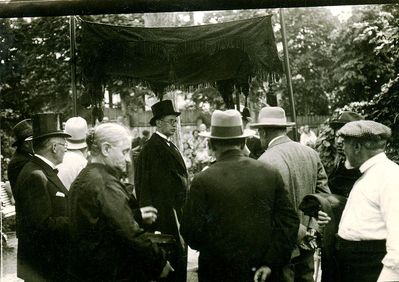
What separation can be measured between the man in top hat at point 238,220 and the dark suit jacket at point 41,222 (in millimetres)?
920

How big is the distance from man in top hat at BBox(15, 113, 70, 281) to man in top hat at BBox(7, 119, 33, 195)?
14.9 inches

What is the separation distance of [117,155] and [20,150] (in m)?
1.43

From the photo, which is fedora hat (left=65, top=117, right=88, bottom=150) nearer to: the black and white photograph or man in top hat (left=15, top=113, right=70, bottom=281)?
the black and white photograph

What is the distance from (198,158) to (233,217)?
7839 mm

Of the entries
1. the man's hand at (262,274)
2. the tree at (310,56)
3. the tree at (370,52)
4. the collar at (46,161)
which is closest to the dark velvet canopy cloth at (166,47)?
the collar at (46,161)

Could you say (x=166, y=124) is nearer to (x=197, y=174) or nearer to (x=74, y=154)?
(x=74, y=154)

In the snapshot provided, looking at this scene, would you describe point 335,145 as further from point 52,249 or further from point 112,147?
point 52,249

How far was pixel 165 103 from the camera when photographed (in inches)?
190

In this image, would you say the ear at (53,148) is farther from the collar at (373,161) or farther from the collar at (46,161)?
the collar at (373,161)

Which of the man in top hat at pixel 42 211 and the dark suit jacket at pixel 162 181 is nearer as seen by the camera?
the man in top hat at pixel 42 211

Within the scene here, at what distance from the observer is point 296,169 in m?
3.37

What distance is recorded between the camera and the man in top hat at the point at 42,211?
294 centimetres

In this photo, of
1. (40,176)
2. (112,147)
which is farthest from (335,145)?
(40,176)

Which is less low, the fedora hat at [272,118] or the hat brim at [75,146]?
the fedora hat at [272,118]
